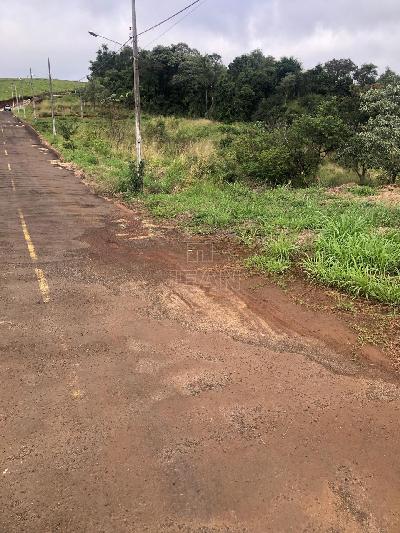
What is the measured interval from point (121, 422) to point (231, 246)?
496cm

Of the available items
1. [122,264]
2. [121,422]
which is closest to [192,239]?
[122,264]

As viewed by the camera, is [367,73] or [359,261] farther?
[367,73]

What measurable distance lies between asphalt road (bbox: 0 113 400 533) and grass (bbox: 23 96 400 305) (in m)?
1.05

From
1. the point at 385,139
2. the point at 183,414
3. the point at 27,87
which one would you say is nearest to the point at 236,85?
the point at 385,139

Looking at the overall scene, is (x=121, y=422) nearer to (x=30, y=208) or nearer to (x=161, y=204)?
(x=161, y=204)

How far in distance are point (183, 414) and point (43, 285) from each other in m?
3.57

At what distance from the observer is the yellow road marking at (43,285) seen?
5913 millimetres

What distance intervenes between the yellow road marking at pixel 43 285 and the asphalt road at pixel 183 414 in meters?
0.04

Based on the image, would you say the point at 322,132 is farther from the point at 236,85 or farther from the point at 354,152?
the point at 236,85

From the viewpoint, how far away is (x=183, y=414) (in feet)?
12.1

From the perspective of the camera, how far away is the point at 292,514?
2803 millimetres

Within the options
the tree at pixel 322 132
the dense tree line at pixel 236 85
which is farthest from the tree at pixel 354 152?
the dense tree line at pixel 236 85

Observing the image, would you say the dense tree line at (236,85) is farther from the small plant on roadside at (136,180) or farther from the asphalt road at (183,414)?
the asphalt road at (183,414)

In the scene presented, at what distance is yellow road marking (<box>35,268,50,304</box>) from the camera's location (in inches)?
233
